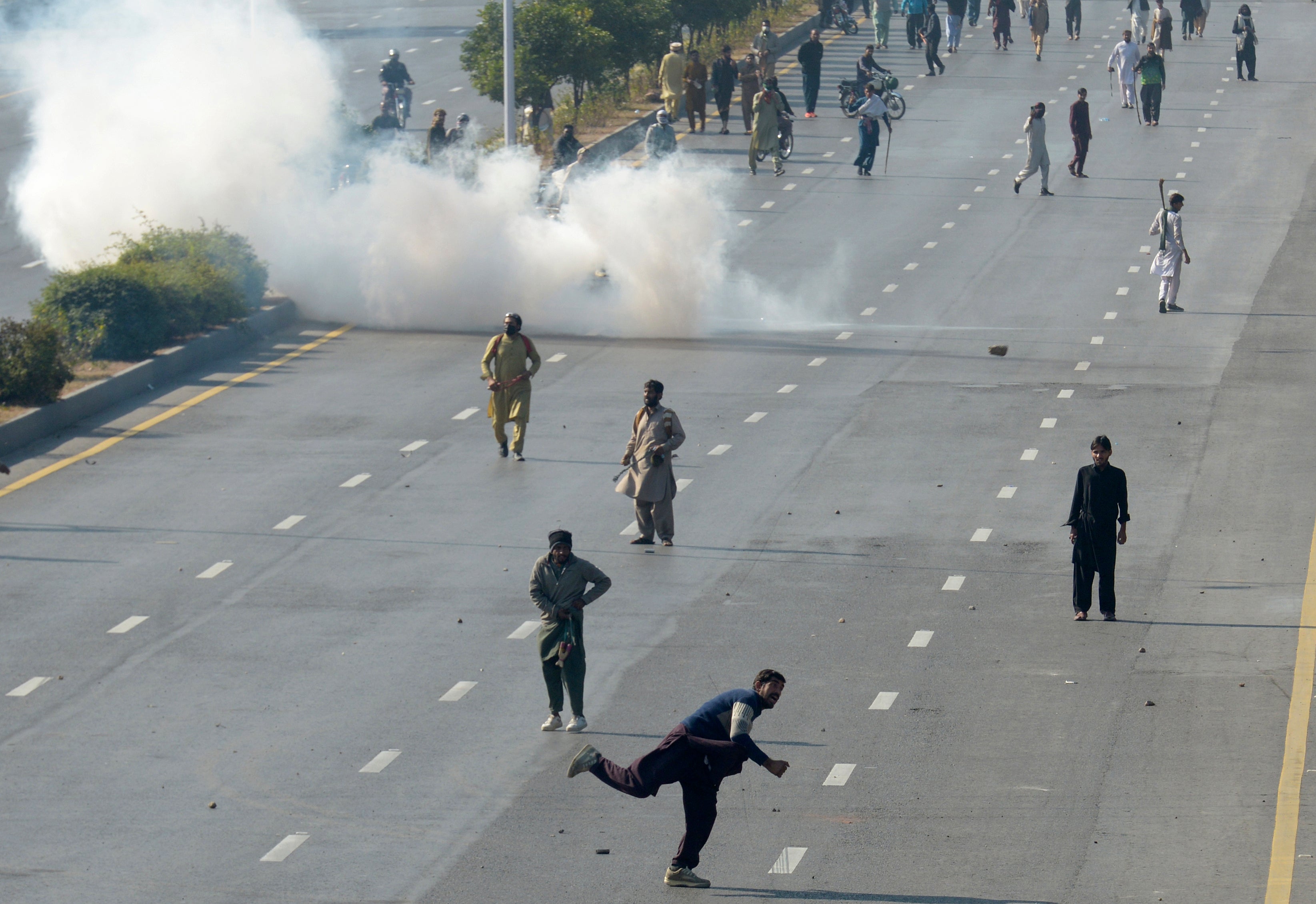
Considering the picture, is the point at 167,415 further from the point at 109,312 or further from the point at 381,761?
the point at 381,761

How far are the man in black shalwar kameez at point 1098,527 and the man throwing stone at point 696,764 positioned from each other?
5.36m

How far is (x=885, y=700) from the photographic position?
12.8 meters

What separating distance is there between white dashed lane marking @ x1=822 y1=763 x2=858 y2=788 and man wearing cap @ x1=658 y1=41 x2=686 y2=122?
29110 mm

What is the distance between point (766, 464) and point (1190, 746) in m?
7.69

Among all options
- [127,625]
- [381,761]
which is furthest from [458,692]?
[127,625]

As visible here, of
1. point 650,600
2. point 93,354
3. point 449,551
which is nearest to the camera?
point 650,600

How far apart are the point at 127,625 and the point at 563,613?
12.6 ft

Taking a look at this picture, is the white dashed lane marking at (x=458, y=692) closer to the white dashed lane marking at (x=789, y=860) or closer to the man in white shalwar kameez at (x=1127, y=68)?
the white dashed lane marking at (x=789, y=860)

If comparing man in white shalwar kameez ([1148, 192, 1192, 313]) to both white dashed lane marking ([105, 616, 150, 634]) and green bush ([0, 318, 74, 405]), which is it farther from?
white dashed lane marking ([105, 616, 150, 634])

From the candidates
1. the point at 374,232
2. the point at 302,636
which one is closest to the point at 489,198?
the point at 374,232

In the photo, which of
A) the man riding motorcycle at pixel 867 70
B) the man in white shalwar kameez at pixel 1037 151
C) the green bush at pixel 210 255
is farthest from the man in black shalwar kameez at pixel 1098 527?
the man riding motorcycle at pixel 867 70

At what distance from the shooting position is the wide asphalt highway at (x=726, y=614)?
1038cm

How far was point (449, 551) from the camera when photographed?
16.3 m

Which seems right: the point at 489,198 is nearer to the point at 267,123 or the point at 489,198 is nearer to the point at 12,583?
the point at 267,123
